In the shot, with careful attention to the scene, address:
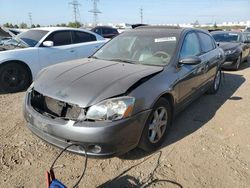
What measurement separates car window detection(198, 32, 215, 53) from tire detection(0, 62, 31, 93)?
4061 mm

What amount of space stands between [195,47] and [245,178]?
8.23 ft

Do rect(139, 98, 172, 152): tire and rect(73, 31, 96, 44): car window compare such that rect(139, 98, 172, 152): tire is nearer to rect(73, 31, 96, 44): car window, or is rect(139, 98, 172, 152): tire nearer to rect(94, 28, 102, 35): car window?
rect(73, 31, 96, 44): car window

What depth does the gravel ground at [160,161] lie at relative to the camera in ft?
9.28

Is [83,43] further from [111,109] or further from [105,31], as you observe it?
[105,31]

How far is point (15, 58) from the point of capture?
579 centimetres

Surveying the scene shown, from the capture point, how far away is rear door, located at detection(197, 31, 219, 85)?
496cm

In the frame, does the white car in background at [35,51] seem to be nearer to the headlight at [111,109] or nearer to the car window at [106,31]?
the headlight at [111,109]

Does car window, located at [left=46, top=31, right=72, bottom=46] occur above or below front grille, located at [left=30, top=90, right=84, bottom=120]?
above

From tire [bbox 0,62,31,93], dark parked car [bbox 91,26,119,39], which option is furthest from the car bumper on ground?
dark parked car [bbox 91,26,119,39]

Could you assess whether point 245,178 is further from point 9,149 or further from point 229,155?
point 9,149

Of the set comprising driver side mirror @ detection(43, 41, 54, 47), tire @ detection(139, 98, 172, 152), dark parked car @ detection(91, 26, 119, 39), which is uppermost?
driver side mirror @ detection(43, 41, 54, 47)

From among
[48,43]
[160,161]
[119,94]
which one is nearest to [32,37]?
[48,43]

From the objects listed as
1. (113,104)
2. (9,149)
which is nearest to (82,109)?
(113,104)

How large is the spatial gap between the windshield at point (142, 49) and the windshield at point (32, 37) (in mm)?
2731
